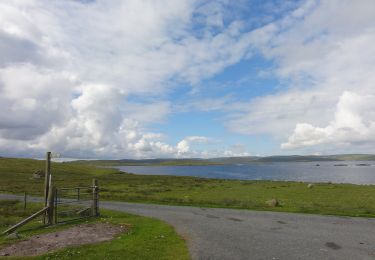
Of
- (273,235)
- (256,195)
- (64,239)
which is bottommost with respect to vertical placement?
(256,195)

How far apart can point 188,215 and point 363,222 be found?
40.9ft

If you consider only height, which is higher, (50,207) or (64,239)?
(50,207)

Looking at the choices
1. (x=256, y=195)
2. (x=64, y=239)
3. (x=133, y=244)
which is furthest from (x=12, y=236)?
(x=256, y=195)

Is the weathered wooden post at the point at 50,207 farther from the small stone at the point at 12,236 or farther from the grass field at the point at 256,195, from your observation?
the grass field at the point at 256,195

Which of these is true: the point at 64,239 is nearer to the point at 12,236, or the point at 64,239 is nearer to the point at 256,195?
the point at 12,236

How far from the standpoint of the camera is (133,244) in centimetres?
1667

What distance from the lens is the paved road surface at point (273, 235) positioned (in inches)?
589

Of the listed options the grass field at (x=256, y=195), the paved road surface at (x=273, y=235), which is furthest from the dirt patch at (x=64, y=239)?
the grass field at (x=256, y=195)

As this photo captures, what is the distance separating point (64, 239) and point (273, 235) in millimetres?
11035

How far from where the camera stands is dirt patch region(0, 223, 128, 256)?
15914 millimetres

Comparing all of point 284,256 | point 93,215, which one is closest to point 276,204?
point 93,215

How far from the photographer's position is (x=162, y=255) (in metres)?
14.7

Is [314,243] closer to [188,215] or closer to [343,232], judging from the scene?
[343,232]

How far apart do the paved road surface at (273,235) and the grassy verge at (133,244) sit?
86cm
